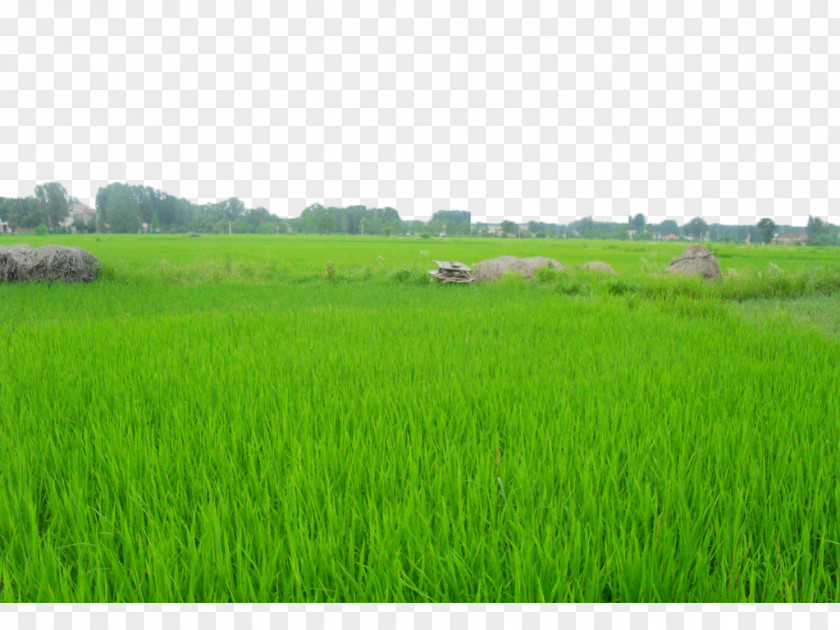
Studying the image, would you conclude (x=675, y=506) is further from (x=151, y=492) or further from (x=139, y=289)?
(x=139, y=289)

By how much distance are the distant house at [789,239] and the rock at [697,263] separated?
70.5 ft

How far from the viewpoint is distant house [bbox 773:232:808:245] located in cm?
2617

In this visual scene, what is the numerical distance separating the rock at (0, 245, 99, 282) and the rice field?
6180mm

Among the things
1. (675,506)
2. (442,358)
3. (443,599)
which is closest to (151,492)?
(443,599)

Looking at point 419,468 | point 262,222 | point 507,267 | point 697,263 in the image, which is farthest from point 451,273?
point 262,222

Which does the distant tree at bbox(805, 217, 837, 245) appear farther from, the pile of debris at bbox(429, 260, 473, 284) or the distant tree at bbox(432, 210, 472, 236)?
the distant tree at bbox(432, 210, 472, 236)

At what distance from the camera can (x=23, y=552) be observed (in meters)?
1.17

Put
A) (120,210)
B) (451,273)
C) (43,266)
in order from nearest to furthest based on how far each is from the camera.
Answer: (43,266), (451,273), (120,210)

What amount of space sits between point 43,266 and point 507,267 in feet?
32.6

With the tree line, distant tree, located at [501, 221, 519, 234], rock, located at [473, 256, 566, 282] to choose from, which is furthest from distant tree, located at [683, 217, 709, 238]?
rock, located at [473, 256, 566, 282]

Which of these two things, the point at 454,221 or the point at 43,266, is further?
the point at 454,221

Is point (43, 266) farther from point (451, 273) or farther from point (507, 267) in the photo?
point (507, 267)

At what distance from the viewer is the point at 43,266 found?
8844 millimetres

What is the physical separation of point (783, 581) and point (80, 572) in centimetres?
167
